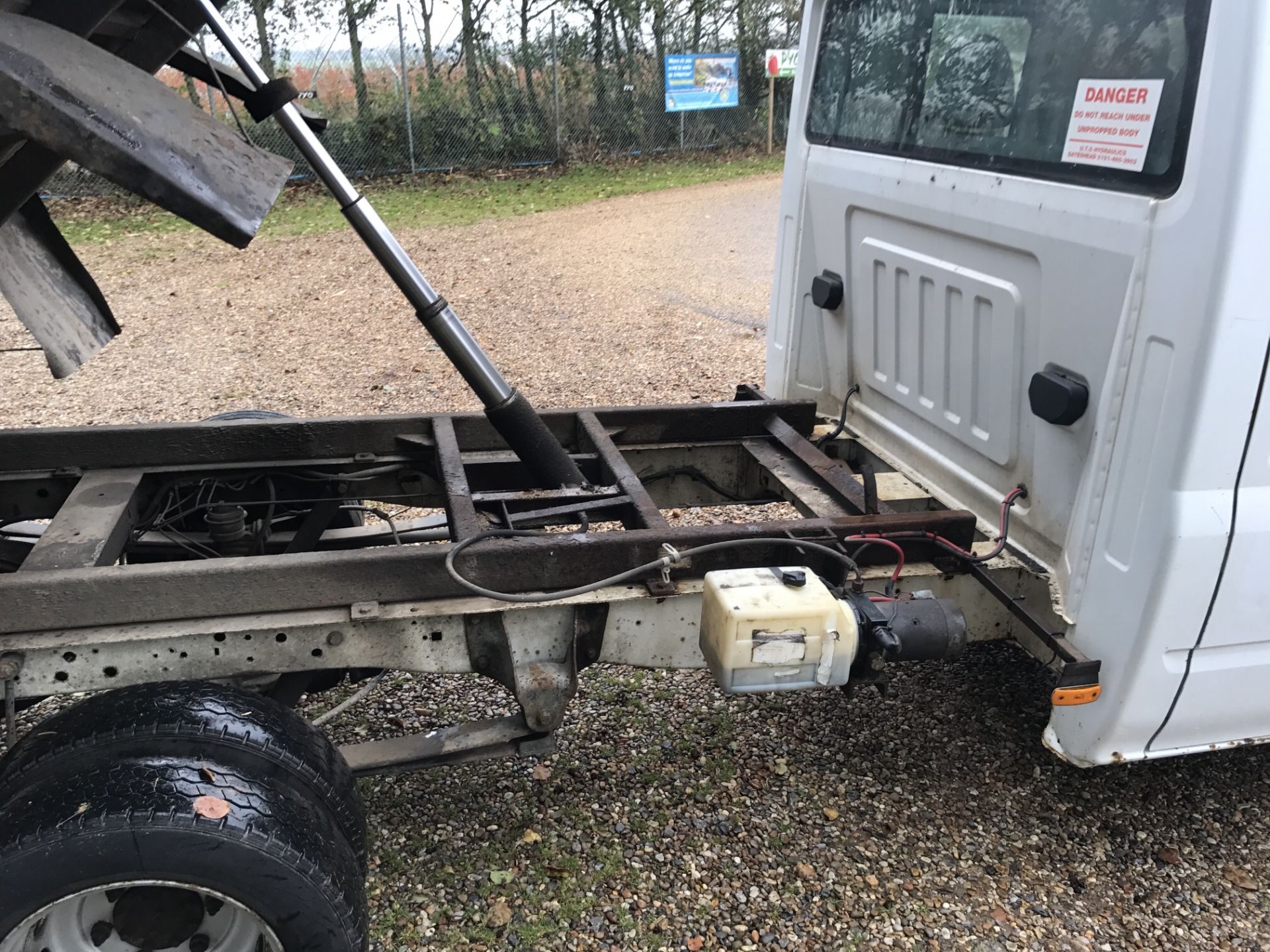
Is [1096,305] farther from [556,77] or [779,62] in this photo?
[779,62]

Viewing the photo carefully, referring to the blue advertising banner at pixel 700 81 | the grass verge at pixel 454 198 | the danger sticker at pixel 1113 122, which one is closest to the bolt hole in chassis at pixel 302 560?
the danger sticker at pixel 1113 122

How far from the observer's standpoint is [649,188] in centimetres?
1505

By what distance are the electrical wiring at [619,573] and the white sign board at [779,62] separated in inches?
619

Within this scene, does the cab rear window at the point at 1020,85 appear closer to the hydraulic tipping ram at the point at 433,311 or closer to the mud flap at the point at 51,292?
the hydraulic tipping ram at the point at 433,311

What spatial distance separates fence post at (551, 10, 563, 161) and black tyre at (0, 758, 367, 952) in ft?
49.7

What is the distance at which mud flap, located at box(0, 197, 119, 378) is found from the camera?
262cm

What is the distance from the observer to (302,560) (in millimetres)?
2340

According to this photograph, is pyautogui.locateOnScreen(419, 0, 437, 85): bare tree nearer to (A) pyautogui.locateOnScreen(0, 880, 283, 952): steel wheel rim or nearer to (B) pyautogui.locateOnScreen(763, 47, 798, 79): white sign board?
(B) pyautogui.locateOnScreen(763, 47, 798, 79): white sign board

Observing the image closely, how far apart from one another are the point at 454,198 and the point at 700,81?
5.24 m

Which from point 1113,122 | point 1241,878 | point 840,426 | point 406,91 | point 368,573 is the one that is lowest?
point 1241,878

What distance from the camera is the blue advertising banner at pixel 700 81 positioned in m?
16.6

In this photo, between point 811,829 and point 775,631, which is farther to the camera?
point 811,829

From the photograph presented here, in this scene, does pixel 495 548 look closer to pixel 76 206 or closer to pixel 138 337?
pixel 138 337

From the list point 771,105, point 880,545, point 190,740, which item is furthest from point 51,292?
point 771,105
